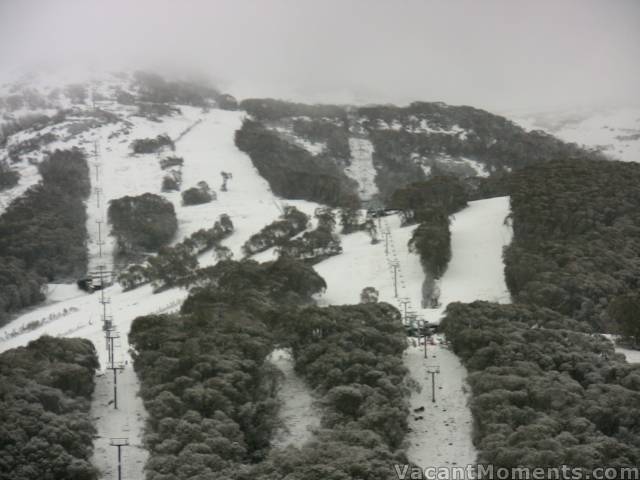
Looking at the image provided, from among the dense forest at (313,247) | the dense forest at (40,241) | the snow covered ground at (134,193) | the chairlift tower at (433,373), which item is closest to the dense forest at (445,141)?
the snow covered ground at (134,193)

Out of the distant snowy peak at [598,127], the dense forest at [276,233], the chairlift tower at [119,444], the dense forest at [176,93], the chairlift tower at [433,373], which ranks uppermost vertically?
the dense forest at [176,93]

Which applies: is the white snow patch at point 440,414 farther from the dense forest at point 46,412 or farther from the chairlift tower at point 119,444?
the dense forest at point 46,412

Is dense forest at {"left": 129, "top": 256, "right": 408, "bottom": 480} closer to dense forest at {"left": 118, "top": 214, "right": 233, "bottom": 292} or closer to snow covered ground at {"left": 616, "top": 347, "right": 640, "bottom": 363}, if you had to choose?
snow covered ground at {"left": 616, "top": 347, "right": 640, "bottom": 363}

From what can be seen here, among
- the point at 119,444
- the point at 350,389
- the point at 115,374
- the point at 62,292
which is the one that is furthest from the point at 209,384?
the point at 62,292

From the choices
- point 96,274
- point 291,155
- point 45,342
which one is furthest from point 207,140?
point 45,342

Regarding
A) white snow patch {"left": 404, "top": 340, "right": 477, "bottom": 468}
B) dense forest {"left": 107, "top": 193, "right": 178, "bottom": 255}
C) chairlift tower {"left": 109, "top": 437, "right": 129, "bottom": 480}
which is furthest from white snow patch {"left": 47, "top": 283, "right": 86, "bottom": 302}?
white snow patch {"left": 404, "top": 340, "right": 477, "bottom": 468}

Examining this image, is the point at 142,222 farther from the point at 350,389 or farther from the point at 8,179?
the point at 350,389

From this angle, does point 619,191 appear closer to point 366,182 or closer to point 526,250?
point 526,250
